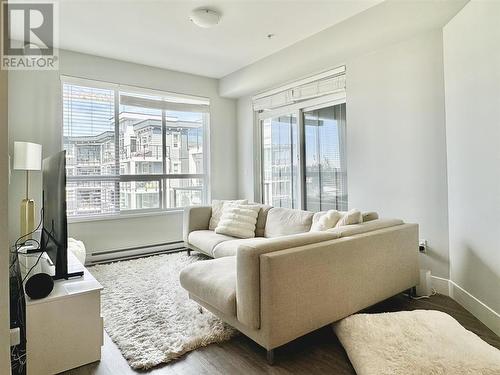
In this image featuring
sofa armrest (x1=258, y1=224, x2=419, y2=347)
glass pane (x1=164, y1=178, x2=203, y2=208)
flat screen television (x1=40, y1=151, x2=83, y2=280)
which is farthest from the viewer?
glass pane (x1=164, y1=178, x2=203, y2=208)

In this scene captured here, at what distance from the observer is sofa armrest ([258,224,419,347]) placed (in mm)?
1721

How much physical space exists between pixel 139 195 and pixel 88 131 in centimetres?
108

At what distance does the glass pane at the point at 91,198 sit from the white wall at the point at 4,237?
10.1 ft

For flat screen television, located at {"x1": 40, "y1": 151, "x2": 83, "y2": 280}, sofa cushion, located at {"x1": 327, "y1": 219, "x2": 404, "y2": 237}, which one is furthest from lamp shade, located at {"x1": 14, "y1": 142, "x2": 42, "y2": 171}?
sofa cushion, located at {"x1": 327, "y1": 219, "x2": 404, "y2": 237}

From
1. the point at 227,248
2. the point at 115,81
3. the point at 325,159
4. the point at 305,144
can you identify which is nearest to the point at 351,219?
the point at 227,248

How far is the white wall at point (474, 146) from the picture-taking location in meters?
2.10

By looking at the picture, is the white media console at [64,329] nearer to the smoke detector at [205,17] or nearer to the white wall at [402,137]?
the smoke detector at [205,17]

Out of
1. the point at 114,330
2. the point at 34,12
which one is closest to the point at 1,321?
the point at 114,330

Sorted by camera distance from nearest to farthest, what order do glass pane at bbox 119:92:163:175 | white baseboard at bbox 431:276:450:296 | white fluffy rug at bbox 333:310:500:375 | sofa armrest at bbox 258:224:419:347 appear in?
white fluffy rug at bbox 333:310:500:375
sofa armrest at bbox 258:224:419:347
white baseboard at bbox 431:276:450:296
glass pane at bbox 119:92:163:175

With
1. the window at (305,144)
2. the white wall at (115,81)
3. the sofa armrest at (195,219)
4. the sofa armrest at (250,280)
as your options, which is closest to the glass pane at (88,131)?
the white wall at (115,81)

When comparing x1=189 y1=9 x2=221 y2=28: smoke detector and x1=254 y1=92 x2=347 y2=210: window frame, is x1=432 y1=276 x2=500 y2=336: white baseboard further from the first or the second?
x1=189 y1=9 x2=221 y2=28: smoke detector

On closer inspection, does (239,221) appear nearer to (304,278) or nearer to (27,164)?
(304,278)

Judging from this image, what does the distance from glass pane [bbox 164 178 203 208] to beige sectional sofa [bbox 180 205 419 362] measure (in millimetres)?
2501

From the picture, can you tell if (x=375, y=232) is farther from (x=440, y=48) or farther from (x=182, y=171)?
(x=182, y=171)
